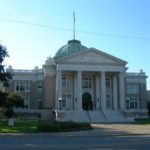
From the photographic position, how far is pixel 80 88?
65250mm

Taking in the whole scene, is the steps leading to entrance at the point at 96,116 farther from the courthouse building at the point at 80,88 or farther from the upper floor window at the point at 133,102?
the upper floor window at the point at 133,102

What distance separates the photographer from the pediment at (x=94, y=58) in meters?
67.1

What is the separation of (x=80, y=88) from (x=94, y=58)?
6.85 m

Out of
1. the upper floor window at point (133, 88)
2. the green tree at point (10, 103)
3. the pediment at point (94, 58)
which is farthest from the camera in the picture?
the upper floor window at point (133, 88)

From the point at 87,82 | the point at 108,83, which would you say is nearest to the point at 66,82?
the point at 87,82

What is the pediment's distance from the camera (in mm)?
67125

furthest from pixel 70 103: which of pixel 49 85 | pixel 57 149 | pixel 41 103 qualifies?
pixel 57 149

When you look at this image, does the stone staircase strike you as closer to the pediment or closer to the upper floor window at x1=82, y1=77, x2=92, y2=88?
the pediment

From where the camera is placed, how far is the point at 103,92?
217ft

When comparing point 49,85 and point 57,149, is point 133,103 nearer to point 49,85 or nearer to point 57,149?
point 49,85

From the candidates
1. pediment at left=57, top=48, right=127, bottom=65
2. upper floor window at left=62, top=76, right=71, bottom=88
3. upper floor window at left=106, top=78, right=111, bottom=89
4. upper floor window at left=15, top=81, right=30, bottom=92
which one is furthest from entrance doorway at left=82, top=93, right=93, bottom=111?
upper floor window at left=15, top=81, right=30, bottom=92

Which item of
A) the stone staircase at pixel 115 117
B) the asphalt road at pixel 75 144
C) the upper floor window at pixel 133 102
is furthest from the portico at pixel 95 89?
the asphalt road at pixel 75 144

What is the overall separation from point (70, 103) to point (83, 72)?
6975 millimetres

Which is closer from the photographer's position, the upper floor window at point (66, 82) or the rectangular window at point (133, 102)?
the upper floor window at point (66, 82)
